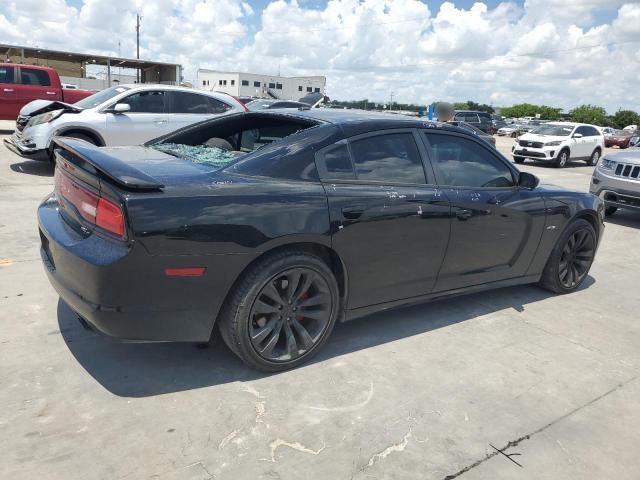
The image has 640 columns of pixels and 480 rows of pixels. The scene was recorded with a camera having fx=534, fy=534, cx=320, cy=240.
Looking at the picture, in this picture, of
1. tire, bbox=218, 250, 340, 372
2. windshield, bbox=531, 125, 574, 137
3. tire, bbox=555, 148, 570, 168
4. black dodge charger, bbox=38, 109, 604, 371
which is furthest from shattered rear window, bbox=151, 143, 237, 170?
windshield, bbox=531, 125, 574, 137

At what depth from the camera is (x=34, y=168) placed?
9.77 meters

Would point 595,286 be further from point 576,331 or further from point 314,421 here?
point 314,421

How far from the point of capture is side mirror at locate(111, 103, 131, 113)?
8.97 meters

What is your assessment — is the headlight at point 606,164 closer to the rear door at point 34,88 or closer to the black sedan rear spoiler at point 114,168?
the black sedan rear spoiler at point 114,168

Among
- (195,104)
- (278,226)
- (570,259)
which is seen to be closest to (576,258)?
(570,259)

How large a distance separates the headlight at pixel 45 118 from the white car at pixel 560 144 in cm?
1516

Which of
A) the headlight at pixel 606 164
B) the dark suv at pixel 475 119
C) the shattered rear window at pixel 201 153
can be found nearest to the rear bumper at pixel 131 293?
the shattered rear window at pixel 201 153

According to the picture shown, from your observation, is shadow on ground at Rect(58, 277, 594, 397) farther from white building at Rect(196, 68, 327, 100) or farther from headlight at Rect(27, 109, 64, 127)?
white building at Rect(196, 68, 327, 100)

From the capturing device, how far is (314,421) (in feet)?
9.05

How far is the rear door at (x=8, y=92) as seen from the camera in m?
14.8

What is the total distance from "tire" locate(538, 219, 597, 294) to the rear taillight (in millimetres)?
3727

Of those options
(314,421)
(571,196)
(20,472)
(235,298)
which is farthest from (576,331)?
(20,472)

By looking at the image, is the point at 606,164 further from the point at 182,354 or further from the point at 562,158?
the point at 562,158

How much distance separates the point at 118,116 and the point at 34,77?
773 centimetres
